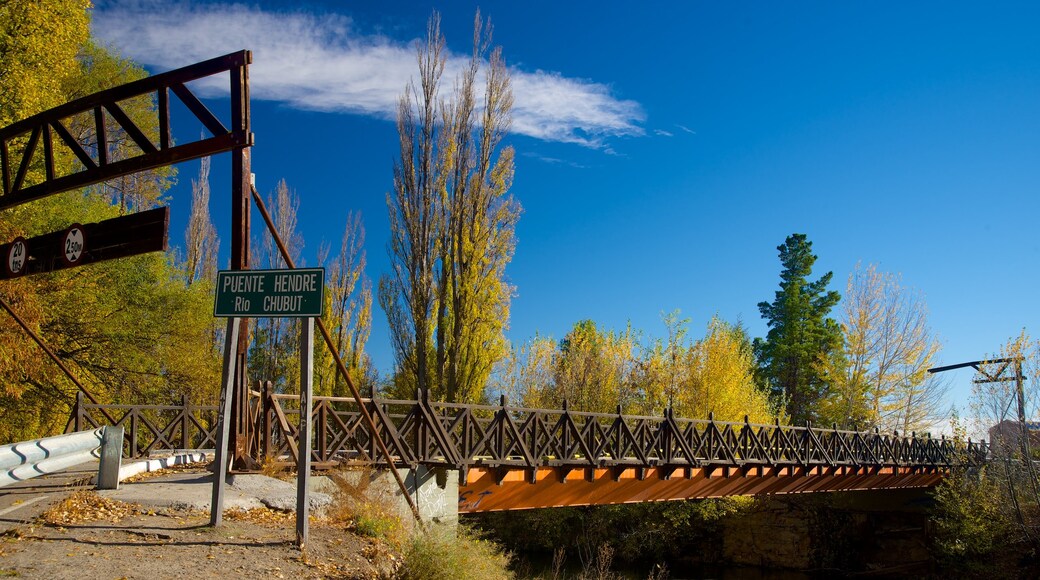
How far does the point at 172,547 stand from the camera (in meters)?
6.79

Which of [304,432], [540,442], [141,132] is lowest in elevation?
[540,442]

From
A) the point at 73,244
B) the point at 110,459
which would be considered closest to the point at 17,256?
the point at 73,244

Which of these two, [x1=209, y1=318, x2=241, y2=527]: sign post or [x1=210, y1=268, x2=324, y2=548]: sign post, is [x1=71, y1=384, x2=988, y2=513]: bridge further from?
[x1=210, y1=268, x2=324, y2=548]: sign post

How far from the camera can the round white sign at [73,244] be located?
10281 millimetres

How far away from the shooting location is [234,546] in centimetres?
702

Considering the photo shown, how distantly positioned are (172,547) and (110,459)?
236 cm

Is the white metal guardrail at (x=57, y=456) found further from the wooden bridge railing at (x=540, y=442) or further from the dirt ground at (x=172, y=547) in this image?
the wooden bridge railing at (x=540, y=442)

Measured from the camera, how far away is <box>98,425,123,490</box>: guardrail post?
852 centimetres

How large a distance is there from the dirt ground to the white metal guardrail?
36cm

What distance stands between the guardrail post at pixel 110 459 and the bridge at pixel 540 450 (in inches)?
69.7

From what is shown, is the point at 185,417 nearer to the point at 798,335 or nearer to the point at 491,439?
the point at 491,439

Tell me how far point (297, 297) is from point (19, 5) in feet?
42.2

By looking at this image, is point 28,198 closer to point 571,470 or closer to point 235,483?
point 235,483

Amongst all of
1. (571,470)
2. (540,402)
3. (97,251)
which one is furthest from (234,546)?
(540,402)
